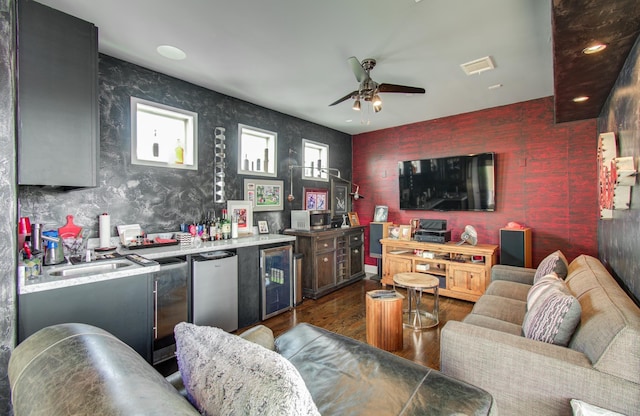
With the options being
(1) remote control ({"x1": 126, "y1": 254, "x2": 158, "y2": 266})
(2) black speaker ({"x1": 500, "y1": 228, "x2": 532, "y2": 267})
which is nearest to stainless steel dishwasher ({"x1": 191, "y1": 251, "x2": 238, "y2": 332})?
(1) remote control ({"x1": 126, "y1": 254, "x2": 158, "y2": 266})

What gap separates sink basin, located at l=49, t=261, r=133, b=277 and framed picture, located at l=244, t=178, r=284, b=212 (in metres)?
1.85

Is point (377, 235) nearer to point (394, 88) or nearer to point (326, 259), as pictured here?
point (326, 259)

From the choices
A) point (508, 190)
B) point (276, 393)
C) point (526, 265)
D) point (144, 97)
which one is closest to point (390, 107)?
point (508, 190)

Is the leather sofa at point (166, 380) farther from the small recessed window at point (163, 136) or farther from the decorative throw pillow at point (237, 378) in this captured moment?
the small recessed window at point (163, 136)

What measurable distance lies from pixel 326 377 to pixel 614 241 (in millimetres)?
2519

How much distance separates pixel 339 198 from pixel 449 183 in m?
1.91

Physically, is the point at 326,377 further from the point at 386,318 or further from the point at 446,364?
the point at 386,318

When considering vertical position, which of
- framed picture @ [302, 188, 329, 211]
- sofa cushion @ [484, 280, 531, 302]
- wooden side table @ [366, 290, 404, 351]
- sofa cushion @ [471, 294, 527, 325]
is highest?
framed picture @ [302, 188, 329, 211]

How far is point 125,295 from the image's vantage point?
1.87 metres

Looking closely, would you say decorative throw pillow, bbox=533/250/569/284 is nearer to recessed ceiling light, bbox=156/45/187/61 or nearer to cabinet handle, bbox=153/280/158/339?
cabinet handle, bbox=153/280/158/339

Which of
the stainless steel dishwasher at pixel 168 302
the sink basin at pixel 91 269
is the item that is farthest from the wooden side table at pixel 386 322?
the sink basin at pixel 91 269

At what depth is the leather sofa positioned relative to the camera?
2.17 feet

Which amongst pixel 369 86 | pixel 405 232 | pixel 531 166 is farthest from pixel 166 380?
pixel 531 166

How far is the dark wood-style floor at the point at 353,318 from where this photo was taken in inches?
102
